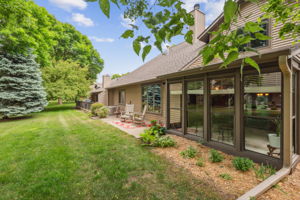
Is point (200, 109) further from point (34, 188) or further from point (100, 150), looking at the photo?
point (34, 188)

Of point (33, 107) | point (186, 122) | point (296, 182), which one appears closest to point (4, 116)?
point (33, 107)

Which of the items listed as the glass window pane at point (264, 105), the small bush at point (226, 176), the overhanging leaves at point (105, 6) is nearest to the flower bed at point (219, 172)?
the small bush at point (226, 176)

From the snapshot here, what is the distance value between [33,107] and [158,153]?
12920 millimetres

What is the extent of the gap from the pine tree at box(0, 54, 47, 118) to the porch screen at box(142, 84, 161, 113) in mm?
9501

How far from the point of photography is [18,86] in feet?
37.1

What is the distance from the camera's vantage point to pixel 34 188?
107 inches

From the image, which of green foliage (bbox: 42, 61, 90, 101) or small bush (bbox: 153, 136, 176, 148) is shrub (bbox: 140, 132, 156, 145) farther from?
green foliage (bbox: 42, 61, 90, 101)

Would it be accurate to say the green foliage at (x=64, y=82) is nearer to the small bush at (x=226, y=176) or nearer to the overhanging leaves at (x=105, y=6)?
the small bush at (x=226, y=176)

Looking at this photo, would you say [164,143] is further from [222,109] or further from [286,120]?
[286,120]

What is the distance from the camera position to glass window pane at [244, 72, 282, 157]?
390 cm

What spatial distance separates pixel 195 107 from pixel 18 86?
533 inches

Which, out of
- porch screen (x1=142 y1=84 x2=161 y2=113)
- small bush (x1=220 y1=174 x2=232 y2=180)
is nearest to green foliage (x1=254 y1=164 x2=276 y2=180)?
small bush (x1=220 y1=174 x2=232 y2=180)

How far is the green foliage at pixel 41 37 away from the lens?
4.82 m

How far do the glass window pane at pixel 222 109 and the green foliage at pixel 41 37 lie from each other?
6771mm
